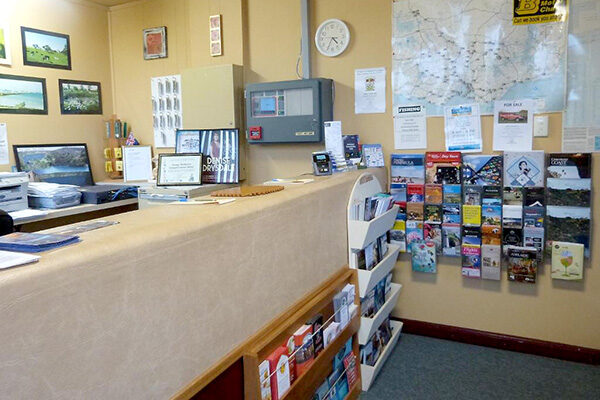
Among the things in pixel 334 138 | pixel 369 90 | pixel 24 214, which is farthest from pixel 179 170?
pixel 369 90

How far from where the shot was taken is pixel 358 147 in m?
3.02

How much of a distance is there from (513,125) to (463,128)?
0.28 meters

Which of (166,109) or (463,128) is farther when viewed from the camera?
(166,109)

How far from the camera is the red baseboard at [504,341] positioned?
267 centimetres

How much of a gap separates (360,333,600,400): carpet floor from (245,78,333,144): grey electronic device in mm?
1524

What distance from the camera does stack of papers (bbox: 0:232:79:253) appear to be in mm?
961

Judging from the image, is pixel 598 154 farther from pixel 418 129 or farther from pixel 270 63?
pixel 270 63

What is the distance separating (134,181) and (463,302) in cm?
272

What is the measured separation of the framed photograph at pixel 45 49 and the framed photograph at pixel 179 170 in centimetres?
121

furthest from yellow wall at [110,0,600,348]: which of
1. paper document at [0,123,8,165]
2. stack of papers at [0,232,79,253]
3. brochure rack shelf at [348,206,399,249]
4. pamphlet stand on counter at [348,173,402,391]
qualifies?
stack of papers at [0,232,79,253]

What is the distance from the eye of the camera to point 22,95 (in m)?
3.44

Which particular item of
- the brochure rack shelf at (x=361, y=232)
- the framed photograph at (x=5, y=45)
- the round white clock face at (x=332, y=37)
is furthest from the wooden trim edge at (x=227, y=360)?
the framed photograph at (x=5, y=45)

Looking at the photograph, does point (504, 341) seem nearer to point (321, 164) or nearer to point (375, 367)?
point (375, 367)

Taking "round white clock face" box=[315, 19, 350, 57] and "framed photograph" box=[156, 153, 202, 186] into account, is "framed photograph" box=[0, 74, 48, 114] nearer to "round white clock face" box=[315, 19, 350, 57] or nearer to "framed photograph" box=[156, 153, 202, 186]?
"framed photograph" box=[156, 153, 202, 186]
